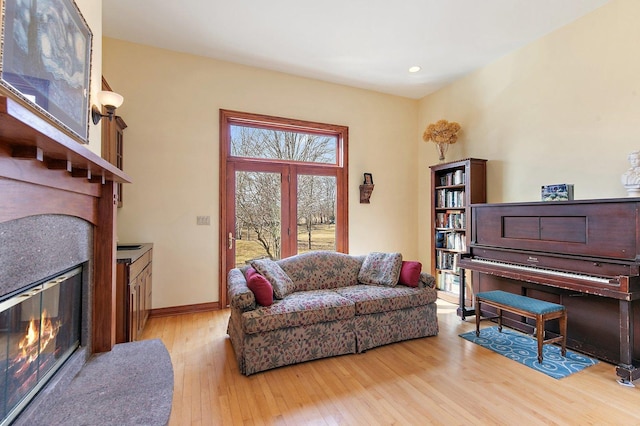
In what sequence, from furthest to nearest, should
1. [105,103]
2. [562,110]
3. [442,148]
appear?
1. [442,148]
2. [562,110]
3. [105,103]

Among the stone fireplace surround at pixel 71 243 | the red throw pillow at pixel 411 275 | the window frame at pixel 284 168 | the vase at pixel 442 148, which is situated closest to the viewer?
the stone fireplace surround at pixel 71 243

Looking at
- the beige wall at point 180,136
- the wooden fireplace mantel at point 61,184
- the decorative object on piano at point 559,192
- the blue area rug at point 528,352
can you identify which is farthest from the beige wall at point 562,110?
the wooden fireplace mantel at point 61,184

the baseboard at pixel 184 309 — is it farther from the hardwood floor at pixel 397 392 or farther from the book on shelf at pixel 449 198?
the book on shelf at pixel 449 198

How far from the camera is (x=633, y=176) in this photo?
251cm

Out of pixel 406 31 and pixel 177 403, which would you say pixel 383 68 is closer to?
pixel 406 31

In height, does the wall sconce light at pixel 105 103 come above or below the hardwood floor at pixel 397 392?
above

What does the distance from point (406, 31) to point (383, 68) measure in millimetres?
842

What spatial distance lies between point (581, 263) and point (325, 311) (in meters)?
2.21

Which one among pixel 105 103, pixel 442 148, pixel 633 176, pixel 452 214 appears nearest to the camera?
pixel 105 103

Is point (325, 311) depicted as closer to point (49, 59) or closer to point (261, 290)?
point (261, 290)

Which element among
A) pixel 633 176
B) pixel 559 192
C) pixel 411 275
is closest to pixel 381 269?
pixel 411 275

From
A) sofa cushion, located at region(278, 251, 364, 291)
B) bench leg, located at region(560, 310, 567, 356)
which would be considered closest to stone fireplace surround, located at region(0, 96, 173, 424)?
sofa cushion, located at region(278, 251, 364, 291)

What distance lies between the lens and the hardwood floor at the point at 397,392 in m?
1.86

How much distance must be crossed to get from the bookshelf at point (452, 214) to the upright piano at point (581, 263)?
0.55 m
